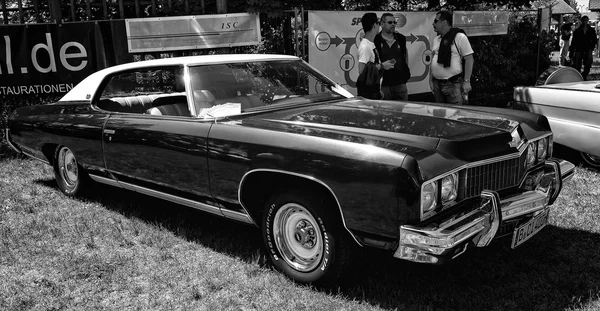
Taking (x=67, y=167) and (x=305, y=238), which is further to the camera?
(x=67, y=167)

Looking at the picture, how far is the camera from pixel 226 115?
392 cm

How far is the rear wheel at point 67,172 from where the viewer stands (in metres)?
5.42

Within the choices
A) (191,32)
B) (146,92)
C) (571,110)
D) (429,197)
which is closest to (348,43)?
(191,32)

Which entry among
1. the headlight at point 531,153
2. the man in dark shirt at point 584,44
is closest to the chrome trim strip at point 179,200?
the headlight at point 531,153

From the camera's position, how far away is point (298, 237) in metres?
3.47

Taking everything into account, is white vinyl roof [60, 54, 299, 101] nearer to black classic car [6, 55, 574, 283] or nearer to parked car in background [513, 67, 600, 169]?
black classic car [6, 55, 574, 283]

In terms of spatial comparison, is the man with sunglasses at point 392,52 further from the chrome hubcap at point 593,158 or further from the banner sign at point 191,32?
the banner sign at point 191,32

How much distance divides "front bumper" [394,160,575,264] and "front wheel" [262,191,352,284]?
430 mm

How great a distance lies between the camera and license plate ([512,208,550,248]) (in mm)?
3273

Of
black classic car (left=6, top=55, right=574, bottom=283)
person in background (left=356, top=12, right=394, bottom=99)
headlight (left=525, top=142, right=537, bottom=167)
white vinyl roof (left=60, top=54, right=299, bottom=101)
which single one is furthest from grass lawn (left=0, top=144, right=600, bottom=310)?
person in background (left=356, top=12, right=394, bottom=99)

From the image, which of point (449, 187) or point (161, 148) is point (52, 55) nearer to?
point (161, 148)

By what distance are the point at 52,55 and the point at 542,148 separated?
6803mm

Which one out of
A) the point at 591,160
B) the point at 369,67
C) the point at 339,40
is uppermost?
the point at 339,40

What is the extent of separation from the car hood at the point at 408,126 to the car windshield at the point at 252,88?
0.20 meters
